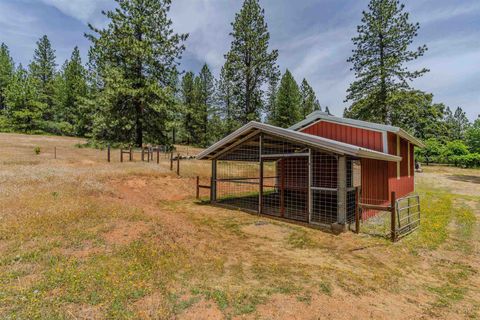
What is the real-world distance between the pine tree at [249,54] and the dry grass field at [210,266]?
19751mm

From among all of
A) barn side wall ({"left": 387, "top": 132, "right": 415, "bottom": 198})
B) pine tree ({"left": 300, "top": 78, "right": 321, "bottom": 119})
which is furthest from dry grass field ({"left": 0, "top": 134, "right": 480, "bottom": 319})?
pine tree ({"left": 300, "top": 78, "right": 321, "bottom": 119})

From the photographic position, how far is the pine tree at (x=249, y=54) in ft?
81.2

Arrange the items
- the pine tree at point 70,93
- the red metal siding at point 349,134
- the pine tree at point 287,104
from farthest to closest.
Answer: the pine tree at point 70,93 → the pine tree at point 287,104 → the red metal siding at point 349,134

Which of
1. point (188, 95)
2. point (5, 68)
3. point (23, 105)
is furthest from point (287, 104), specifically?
point (5, 68)

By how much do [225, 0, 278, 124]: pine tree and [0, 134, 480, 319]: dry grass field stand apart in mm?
19751

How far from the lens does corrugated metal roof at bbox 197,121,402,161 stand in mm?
7137

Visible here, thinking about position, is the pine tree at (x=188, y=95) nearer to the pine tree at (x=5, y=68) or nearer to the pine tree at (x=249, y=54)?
the pine tree at (x=249, y=54)

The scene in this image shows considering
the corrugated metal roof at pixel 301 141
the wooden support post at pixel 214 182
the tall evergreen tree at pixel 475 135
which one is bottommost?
the wooden support post at pixel 214 182

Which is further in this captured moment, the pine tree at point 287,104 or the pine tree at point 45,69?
the pine tree at point 45,69

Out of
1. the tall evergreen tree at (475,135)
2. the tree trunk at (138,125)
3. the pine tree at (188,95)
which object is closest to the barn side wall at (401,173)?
the tall evergreen tree at (475,135)

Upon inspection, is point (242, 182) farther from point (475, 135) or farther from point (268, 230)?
point (475, 135)

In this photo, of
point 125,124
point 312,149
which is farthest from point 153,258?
point 125,124

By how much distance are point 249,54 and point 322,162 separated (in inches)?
747

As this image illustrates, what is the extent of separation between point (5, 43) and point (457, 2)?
60419mm
